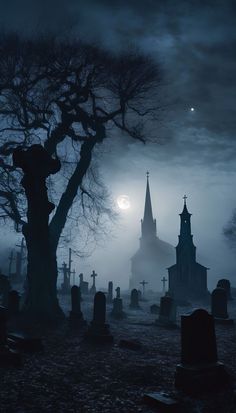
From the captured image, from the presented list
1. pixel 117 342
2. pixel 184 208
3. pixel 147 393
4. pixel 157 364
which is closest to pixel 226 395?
Answer: pixel 147 393

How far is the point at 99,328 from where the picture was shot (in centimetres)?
989

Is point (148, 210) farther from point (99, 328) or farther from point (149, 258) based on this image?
point (99, 328)

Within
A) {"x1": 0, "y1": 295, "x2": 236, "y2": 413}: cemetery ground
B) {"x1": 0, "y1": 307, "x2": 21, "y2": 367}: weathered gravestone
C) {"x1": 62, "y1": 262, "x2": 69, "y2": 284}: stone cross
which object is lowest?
{"x1": 0, "y1": 295, "x2": 236, "y2": 413}: cemetery ground

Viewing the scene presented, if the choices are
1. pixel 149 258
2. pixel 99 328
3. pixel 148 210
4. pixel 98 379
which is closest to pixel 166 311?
pixel 99 328

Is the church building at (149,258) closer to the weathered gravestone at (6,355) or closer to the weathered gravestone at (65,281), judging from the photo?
the weathered gravestone at (65,281)

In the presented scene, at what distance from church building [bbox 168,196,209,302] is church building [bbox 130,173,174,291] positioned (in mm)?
32249

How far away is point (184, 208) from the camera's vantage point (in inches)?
1390

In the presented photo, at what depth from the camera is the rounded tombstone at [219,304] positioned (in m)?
14.5

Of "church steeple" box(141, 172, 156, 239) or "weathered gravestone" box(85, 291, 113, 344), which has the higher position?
"church steeple" box(141, 172, 156, 239)

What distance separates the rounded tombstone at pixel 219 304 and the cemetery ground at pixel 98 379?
5098 millimetres

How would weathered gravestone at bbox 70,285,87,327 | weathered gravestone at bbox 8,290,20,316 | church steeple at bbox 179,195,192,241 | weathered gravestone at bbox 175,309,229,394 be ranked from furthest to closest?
1. church steeple at bbox 179,195,192,241
2. weathered gravestone at bbox 8,290,20,316
3. weathered gravestone at bbox 70,285,87,327
4. weathered gravestone at bbox 175,309,229,394

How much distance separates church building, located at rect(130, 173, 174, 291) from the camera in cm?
6706

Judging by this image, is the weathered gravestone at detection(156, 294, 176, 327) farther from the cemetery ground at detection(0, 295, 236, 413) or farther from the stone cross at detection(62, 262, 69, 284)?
the stone cross at detection(62, 262, 69, 284)

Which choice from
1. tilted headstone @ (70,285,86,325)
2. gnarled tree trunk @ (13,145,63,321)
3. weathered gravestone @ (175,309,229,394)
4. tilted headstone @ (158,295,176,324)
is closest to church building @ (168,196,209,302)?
tilted headstone @ (158,295,176,324)
